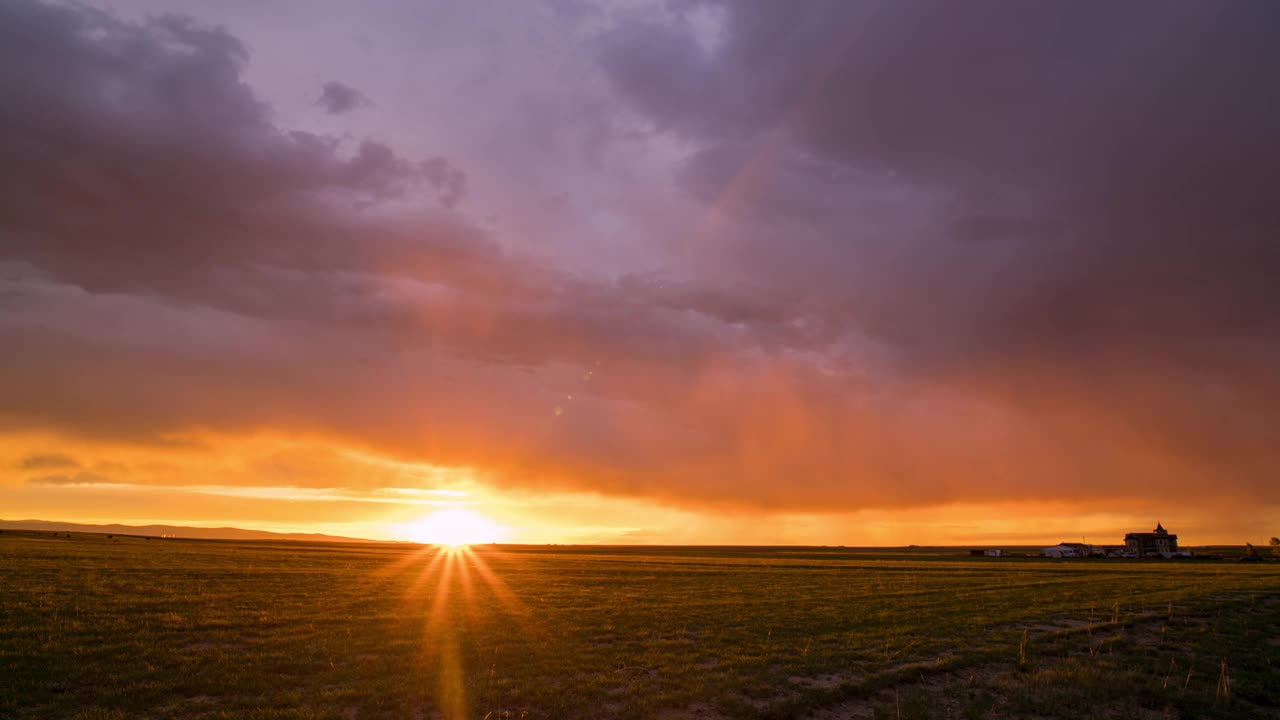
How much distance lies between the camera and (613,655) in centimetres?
2209

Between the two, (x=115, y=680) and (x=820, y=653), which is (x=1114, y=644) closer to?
(x=820, y=653)

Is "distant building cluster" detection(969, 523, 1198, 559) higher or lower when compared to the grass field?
lower

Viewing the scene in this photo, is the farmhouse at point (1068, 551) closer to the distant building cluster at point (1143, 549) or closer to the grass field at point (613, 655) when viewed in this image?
the distant building cluster at point (1143, 549)

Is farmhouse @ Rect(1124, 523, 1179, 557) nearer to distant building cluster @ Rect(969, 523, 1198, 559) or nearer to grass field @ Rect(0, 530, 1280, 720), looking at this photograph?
distant building cluster @ Rect(969, 523, 1198, 559)

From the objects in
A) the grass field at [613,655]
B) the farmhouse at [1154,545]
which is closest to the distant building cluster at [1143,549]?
the farmhouse at [1154,545]

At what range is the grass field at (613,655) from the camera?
16.5 m

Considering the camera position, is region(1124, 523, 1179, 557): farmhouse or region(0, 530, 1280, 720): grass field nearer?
region(0, 530, 1280, 720): grass field

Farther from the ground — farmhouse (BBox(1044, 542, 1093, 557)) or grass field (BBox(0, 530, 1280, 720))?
grass field (BBox(0, 530, 1280, 720))

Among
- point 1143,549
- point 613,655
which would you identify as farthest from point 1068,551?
point 613,655

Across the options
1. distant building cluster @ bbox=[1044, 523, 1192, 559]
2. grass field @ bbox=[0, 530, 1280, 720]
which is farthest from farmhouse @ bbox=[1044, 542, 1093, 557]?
grass field @ bbox=[0, 530, 1280, 720]

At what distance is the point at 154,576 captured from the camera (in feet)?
153

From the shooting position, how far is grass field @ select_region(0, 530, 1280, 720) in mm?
16500

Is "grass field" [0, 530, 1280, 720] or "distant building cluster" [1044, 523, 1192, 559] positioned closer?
"grass field" [0, 530, 1280, 720]

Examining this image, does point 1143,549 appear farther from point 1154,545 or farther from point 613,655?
point 613,655
